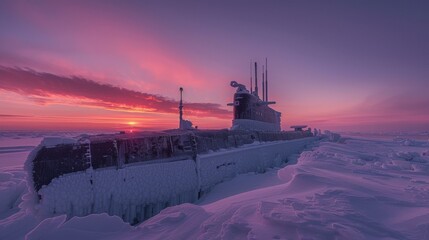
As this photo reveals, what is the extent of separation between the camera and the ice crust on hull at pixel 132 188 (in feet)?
15.3

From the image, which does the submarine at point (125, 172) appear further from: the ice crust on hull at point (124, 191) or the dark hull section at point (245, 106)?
the dark hull section at point (245, 106)

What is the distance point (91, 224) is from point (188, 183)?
11.1ft

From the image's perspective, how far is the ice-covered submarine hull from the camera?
15.2 ft

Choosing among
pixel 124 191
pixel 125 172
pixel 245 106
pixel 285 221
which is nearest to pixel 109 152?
pixel 125 172

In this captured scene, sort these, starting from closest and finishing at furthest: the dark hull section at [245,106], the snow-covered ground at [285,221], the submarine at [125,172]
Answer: the snow-covered ground at [285,221], the submarine at [125,172], the dark hull section at [245,106]

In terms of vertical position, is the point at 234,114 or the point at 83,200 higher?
the point at 234,114

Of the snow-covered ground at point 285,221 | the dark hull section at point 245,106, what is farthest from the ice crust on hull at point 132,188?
the dark hull section at point 245,106

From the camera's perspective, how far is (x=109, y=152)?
5.40 m

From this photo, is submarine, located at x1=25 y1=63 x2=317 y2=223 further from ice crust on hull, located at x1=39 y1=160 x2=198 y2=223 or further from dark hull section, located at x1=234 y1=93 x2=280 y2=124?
dark hull section, located at x1=234 y1=93 x2=280 y2=124

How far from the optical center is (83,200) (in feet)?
15.9

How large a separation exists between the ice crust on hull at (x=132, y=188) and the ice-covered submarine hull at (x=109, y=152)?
138mm

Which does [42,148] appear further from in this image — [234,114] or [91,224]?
[234,114]

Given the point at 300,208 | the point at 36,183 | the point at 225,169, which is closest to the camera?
the point at 300,208

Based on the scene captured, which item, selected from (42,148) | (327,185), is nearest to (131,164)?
(42,148)
